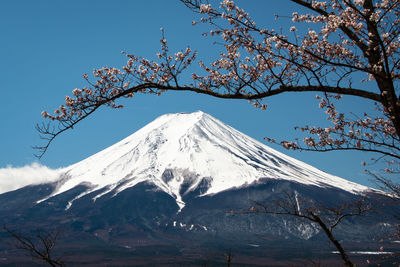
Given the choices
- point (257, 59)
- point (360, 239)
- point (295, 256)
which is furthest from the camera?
point (360, 239)

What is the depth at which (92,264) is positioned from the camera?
10094 centimetres

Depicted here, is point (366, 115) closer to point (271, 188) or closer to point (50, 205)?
point (271, 188)

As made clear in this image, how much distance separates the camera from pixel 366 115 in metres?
5.75

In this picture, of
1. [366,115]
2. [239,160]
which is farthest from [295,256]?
[366,115]

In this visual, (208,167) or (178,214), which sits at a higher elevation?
(208,167)

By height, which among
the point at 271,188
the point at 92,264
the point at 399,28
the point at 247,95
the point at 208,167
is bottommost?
the point at 92,264

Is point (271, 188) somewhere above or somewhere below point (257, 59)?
above

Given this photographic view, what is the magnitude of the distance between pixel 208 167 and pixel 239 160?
16982mm

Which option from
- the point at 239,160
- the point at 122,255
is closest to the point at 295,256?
the point at 122,255

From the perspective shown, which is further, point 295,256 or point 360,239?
point 360,239

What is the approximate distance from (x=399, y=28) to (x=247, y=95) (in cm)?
175

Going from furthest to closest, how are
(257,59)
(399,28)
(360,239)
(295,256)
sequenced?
(360,239) → (295,256) → (257,59) → (399,28)

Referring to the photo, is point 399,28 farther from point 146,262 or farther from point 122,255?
point 122,255

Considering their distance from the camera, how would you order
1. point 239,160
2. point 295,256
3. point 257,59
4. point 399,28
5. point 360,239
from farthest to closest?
point 239,160, point 360,239, point 295,256, point 257,59, point 399,28
